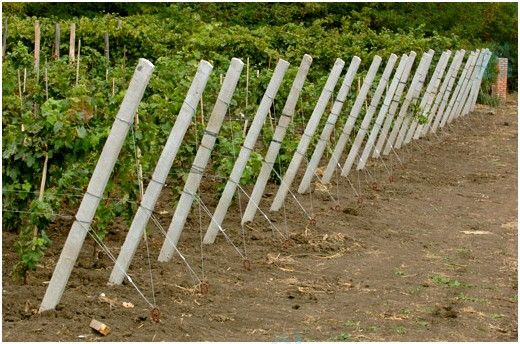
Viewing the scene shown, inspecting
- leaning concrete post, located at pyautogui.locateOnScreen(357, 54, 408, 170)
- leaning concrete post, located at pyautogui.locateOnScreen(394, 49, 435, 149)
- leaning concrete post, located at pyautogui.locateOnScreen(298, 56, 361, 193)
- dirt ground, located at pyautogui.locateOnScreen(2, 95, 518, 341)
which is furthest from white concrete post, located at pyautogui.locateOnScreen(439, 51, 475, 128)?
leaning concrete post, located at pyautogui.locateOnScreen(298, 56, 361, 193)

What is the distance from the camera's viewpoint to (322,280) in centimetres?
901

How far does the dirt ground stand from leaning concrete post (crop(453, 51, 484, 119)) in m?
9.51

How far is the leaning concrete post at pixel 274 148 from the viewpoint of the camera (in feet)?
35.9

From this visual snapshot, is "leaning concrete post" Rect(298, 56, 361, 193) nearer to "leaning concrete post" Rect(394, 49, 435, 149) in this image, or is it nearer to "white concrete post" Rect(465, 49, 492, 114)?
"leaning concrete post" Rect(394, 49, 435, 149)

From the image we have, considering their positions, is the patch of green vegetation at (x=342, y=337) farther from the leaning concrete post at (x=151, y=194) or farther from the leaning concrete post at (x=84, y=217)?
the leaning concrete post at (x=84, y=217)

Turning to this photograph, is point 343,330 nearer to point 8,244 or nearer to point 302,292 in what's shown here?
point 302,292

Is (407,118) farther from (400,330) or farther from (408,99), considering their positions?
(400,330)

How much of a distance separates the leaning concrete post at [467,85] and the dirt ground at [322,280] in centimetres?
951

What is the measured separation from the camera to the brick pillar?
3028cm

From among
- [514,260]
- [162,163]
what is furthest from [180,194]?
[514,260]

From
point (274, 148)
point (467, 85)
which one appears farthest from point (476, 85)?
point (274, 148)

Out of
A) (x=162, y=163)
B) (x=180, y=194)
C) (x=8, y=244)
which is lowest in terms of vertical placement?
(x=8, y=244)

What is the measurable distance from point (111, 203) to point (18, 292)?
4.85 ft

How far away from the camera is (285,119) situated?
11.3 metres
